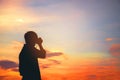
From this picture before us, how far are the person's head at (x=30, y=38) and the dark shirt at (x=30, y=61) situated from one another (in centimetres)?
10

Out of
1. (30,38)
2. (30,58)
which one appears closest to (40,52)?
(30,58)

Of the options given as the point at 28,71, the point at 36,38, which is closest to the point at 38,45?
the point at 36,38

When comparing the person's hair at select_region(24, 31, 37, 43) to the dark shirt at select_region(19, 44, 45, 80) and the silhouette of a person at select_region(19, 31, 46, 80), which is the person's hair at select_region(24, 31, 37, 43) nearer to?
the silhouette of a person at select_region(19, 31, 46, 80)

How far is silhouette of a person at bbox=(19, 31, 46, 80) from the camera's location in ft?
20.0

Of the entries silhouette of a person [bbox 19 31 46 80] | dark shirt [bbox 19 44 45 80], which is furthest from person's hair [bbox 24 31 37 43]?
dark shirt [bbox 19 44 45 80]

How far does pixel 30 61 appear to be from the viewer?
6.15m

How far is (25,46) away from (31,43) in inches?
5.5

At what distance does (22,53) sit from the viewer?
631 cm

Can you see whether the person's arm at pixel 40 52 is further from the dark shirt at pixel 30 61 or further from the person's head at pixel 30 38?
the person's head at pixel 30 38

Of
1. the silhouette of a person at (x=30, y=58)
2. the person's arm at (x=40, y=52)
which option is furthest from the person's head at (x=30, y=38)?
the person's arm at (x=40, y=52)

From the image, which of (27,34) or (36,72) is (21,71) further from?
(27,34)

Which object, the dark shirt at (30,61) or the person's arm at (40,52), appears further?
the person's arm at (40,52)

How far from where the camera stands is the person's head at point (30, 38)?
6.20 m

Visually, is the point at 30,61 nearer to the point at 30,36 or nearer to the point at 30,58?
the point at 30,58
